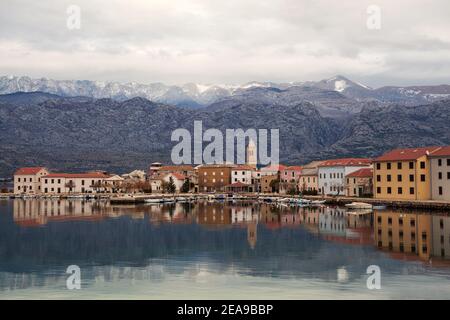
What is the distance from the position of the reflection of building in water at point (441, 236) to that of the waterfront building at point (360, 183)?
119ft

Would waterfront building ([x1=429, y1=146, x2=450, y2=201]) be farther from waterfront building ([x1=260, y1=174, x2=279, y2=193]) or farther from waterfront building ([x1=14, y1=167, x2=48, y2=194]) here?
waterfront building ([x1=14, y1=167, x2=48, y2=194])

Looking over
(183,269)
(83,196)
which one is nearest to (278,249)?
(183,269)

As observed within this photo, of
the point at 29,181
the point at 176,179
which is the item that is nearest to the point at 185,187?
the point at 176,179

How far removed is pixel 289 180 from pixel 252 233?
259ft

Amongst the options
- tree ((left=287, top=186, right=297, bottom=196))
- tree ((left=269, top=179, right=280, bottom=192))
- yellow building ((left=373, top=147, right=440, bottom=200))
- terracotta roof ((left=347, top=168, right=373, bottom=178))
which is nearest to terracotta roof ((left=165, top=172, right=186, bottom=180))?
tree ((left=269, top=179, right=280, bottom=192))

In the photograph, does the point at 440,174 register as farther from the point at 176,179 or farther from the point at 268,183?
the point at 176,179

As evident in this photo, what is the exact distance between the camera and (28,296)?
24609 millimetres

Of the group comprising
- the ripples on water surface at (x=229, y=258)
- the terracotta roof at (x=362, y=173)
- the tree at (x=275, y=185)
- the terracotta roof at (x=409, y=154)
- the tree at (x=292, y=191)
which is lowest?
the ripples on water surface at (x=229, y=258)

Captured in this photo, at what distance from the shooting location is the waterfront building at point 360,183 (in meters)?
95.1

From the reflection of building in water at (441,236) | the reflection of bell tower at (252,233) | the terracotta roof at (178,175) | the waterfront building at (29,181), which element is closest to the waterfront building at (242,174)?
the terracotta roof at (178,175)

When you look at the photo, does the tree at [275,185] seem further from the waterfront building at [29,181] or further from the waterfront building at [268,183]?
the waterfront building at [29,181]

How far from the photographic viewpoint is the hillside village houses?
7488 centimetres
